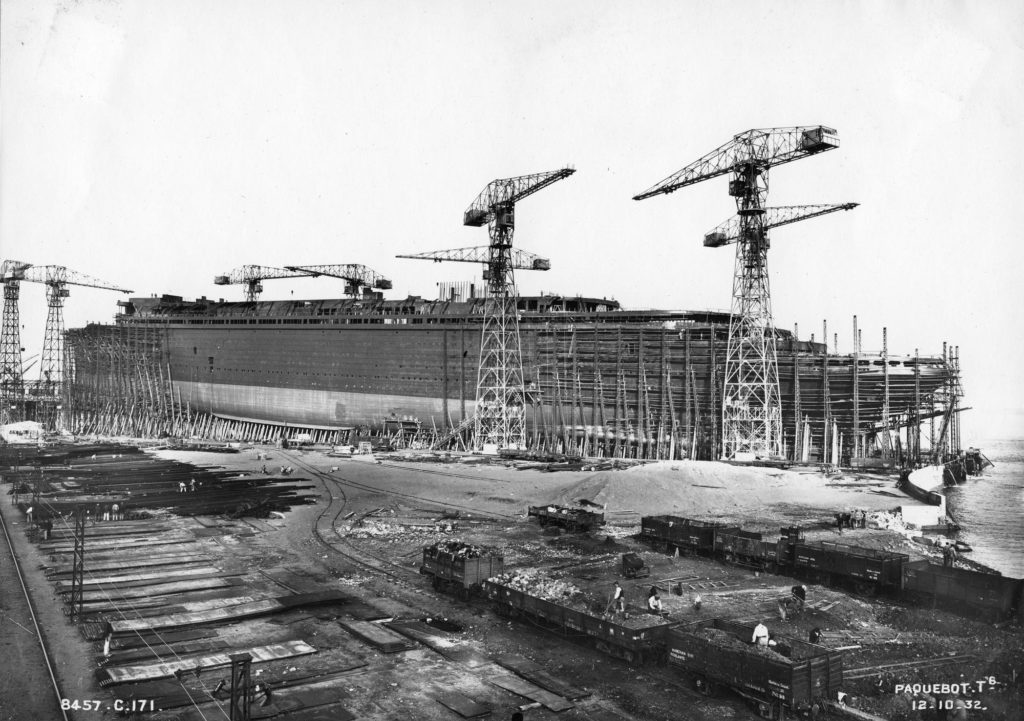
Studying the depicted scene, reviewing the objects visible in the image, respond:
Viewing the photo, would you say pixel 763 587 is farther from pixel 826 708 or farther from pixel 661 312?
pixel 661 312

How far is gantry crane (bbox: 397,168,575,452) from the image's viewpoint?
206 feet

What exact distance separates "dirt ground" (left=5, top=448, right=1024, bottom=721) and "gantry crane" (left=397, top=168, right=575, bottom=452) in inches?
591

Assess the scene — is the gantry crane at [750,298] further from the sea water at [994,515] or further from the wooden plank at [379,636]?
the wooden plank at [379,636]

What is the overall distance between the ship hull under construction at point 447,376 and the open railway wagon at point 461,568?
3678cm

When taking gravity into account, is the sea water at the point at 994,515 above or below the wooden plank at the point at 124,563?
below

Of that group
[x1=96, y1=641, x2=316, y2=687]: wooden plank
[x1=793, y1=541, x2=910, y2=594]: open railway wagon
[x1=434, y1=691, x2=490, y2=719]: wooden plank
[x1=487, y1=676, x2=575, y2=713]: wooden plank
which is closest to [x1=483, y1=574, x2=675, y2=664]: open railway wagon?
[x1=487, y1=676, x2=575, y2=713]: wooden plank

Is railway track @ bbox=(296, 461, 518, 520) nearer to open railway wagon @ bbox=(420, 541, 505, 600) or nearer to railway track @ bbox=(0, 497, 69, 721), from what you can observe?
open railway wagon @ bbox=(420, 541, 505, 600)

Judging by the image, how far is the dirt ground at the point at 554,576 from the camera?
1752 cm

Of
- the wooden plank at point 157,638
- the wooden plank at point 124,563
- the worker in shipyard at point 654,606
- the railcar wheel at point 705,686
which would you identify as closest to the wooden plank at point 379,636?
the wooden plank at point 157,638

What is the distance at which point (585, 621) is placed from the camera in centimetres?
2075

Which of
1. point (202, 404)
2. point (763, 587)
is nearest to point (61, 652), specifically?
point (763, 587)

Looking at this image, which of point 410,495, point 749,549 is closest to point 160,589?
point 410,495

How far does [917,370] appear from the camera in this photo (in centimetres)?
5666

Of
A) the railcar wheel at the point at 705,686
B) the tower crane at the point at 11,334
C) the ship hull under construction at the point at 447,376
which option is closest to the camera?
the railcar wheel at the point at 705,686
